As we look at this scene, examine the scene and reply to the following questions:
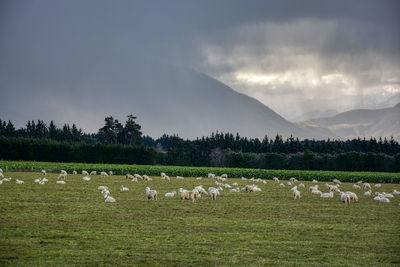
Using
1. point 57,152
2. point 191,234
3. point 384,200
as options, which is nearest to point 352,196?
point 384,200

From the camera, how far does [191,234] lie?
49.9ft

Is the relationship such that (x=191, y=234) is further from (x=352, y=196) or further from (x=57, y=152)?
(x=57, y=152)

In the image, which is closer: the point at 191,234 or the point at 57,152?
the point at 191,234

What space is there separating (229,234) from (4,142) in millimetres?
84104

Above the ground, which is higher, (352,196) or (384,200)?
(352,196)

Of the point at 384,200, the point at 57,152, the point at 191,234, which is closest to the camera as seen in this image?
the point at 191,234

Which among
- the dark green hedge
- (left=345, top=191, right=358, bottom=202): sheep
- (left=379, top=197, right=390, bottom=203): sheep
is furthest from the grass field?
the dark green hedge

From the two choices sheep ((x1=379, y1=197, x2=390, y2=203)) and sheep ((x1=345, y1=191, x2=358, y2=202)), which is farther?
sheep ((x1=379, y1=197, x2=390, y2=203))

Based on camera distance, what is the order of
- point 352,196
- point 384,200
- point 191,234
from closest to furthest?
point 191,234 → point 352,196 → point 384,200

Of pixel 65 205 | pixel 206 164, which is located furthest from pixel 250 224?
pixel 206 164

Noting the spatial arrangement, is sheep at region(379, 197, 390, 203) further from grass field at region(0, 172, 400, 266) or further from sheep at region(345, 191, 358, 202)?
grass field at region(0, 172, 400, 266)

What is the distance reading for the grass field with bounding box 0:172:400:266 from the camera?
472 inches

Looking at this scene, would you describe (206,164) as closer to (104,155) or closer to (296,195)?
(104,155)

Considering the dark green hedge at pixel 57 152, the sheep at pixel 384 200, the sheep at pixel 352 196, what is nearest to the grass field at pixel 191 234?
the sheep at pixel 352 196
